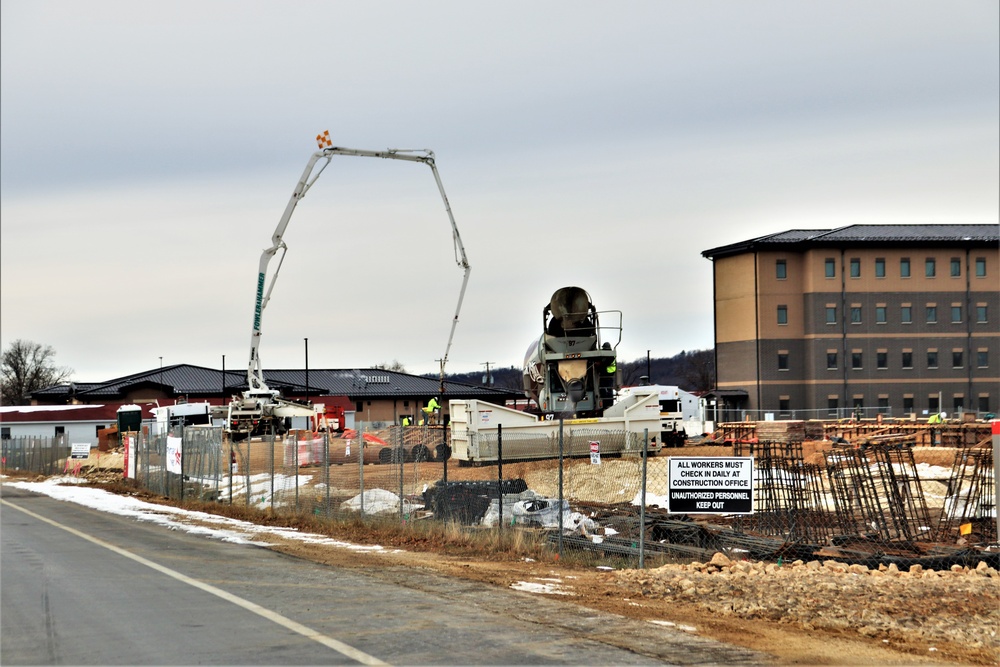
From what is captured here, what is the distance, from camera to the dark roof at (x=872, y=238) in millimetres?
87812

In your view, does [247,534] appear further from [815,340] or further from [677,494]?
[815,340]

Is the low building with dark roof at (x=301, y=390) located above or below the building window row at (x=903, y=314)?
below

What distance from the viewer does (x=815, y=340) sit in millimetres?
87938

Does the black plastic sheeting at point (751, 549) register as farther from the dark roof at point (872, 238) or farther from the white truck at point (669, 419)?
the dark roof at point (872, 238)

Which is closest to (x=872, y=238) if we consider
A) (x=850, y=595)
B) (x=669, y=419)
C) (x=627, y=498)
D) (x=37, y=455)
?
(x=669, y=419)

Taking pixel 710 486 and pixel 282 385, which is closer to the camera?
pixel 710 486

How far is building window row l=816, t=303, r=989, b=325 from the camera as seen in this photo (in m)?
88.2

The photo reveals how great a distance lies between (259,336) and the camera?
51.8m

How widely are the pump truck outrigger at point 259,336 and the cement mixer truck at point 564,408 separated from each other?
15.1 meters

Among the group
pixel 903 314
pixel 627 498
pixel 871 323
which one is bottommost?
pixel 627 498

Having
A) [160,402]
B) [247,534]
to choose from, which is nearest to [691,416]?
[160,402]

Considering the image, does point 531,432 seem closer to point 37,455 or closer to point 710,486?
point 710,486

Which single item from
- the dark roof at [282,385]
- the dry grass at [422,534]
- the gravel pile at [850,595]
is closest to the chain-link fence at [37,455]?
the dark roof at [282,385]

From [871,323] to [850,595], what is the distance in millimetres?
80523
